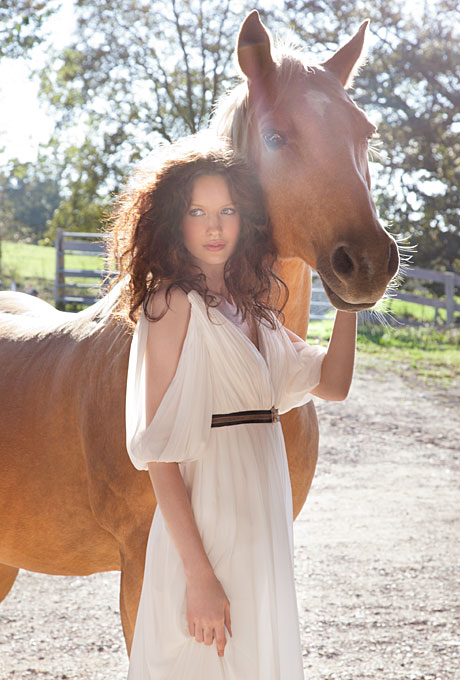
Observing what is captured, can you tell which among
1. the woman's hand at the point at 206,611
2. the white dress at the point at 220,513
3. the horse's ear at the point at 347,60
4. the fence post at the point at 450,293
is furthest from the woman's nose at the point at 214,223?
the fence post at the point at 450,293

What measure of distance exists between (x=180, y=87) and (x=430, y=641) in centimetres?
1249

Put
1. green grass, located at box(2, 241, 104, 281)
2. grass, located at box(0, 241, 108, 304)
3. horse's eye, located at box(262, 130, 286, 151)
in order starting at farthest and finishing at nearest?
green grass, located at box(2, 241, 104, 281)
grass, located at box(0, 241, 108, 304)
horse's eye, located at box(262, 130, 286, 151)

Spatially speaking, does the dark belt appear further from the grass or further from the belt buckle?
the grass

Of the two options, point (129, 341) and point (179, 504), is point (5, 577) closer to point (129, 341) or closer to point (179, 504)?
point (129, 341)

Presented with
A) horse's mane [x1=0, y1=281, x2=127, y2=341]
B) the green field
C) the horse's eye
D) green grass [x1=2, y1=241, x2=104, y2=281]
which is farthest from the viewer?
green grass [x1=2, y1=241, x2=104, y2=281]

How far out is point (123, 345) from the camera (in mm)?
1969

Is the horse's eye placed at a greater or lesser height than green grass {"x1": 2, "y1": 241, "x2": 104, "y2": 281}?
greater

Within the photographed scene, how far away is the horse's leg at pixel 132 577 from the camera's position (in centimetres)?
181

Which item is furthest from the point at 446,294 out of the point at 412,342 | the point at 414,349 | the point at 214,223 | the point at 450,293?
the point at 214,223

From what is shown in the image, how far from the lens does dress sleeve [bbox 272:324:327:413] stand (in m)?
1.62

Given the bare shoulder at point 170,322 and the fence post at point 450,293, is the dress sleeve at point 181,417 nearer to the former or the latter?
the bare shoulder at point 170,322

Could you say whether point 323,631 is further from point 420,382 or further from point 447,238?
→ point 447,238

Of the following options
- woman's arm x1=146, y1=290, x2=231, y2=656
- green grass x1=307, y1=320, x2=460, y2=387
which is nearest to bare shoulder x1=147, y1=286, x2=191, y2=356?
woman's arm x1=146, y1=290, x2=231, y2=656

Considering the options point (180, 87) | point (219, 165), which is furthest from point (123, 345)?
point (180, 87)
